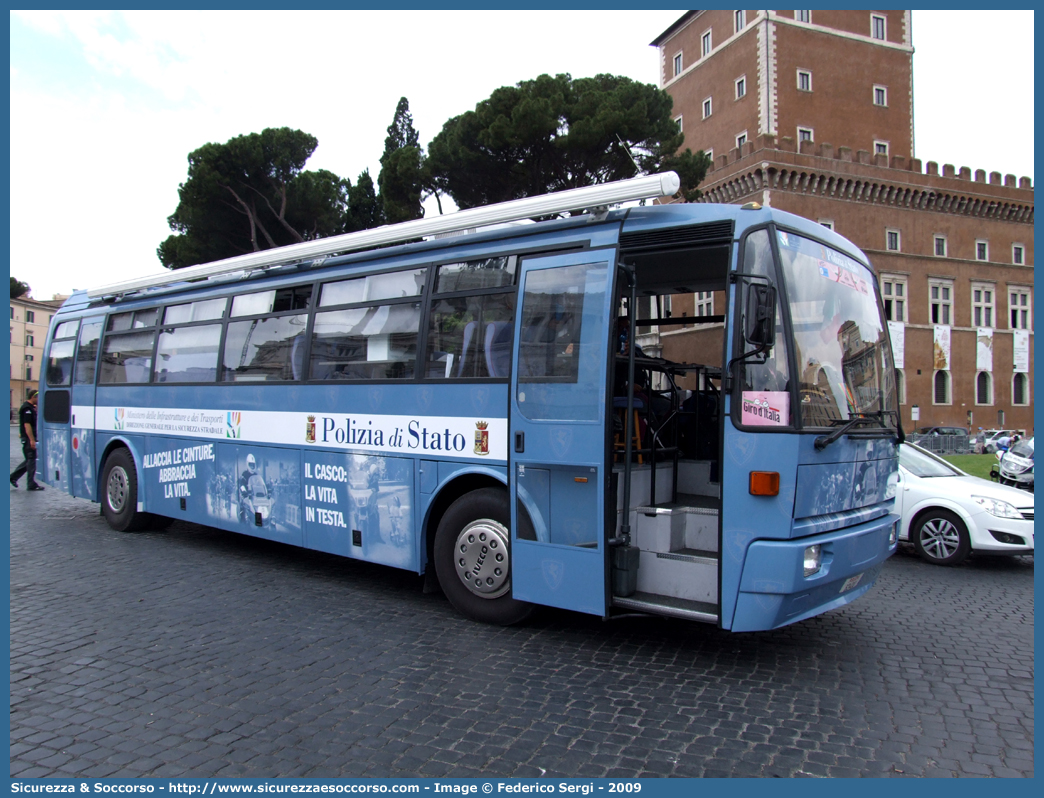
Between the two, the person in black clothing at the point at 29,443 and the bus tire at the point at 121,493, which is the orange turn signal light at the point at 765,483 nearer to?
the bus tire at the point at 121,493

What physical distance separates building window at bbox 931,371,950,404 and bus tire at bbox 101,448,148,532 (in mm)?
51195

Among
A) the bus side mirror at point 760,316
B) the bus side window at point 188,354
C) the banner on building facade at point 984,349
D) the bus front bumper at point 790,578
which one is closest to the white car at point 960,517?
the bus front bumper at point 790,578

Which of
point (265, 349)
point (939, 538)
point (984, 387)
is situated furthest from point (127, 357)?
point (984, 387)

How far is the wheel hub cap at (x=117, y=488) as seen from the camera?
32.3 ft

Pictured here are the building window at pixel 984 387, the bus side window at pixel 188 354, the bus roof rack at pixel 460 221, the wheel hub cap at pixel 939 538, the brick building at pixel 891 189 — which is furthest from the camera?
the building window at pixel 984 387

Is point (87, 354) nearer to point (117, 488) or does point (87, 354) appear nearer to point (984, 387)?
point (117, 488)

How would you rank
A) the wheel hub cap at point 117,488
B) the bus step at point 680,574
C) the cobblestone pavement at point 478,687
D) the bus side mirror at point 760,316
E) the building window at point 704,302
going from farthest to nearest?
the wheel hub cap at point 117,488 → the building window at point 704,302 → the bus step at point 680,574 → the bus side mirror at point 760,316 → the cobblestone pavement at point 478,687

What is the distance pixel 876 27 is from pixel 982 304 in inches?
818

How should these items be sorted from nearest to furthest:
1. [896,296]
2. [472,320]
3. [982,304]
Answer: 1. [472,320]
2. [896,296]
3. [982,304]

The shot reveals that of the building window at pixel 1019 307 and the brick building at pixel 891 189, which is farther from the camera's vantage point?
the building window at pixel 1019 307

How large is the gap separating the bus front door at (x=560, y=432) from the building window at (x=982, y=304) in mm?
55076

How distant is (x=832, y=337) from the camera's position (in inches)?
195

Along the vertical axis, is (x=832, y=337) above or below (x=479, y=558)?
above

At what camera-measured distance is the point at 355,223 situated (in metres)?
38.4
